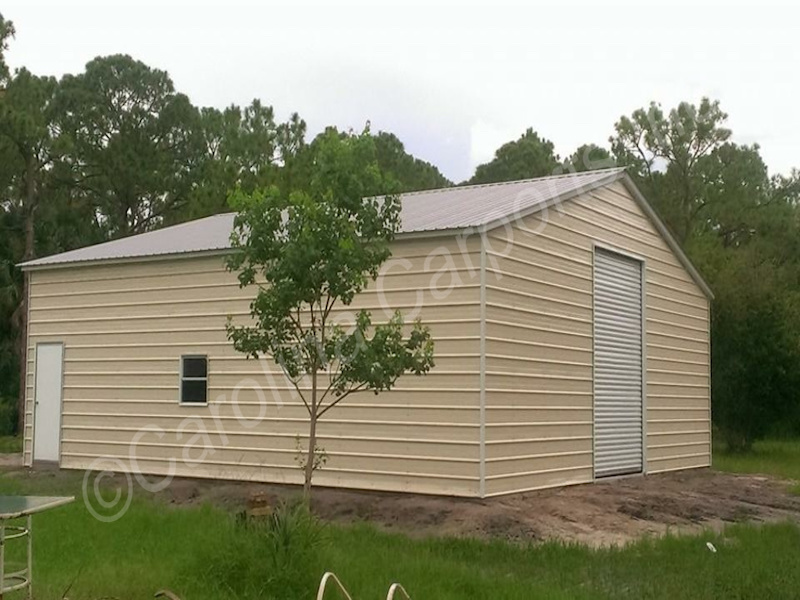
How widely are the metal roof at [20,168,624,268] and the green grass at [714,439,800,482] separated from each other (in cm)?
802

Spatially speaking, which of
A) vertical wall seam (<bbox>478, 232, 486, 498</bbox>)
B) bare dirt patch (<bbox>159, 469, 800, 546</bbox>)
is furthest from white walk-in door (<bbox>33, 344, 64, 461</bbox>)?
vertical wall seam (<bbox>478, 232, 486, 498</bbox>)

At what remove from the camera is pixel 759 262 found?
97.0 ft

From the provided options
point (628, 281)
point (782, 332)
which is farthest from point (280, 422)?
point (782, 332)

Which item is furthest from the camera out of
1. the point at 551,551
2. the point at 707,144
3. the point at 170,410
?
the point at 707,144

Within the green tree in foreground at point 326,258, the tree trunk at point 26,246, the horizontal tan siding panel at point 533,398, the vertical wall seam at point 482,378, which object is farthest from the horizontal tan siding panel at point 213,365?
the tree trunk at point 26,246

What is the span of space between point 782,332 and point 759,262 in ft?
16.7

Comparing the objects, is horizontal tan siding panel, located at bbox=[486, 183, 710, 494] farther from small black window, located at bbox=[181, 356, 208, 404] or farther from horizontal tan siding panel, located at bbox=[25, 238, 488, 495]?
small black window, located at bbox=[181, 356, 208, 404]

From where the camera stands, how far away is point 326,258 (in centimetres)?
1048

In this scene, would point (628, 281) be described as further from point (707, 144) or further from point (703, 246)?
point (707, 144)

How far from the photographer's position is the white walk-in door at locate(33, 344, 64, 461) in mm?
17797

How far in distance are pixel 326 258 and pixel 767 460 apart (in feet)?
56.3

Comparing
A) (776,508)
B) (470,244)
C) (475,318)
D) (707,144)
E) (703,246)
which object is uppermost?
(707,144)

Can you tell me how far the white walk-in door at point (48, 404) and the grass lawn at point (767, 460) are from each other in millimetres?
13184

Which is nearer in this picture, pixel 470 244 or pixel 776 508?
pixel 470 244
